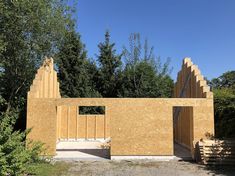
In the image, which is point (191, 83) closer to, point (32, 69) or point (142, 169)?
point (142, 169)

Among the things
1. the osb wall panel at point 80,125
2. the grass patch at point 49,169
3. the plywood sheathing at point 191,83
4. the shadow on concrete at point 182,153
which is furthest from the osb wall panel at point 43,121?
the osb wall panel at point 80,125

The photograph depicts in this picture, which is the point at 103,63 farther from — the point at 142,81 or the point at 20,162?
the point at 20,162

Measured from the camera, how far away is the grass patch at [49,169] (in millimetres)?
8411

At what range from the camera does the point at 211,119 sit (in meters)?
11.9

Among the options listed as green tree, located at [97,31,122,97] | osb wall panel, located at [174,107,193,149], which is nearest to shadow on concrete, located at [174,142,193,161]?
osb wall panel, located at [174,107,193,149]

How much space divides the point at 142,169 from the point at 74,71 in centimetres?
1425

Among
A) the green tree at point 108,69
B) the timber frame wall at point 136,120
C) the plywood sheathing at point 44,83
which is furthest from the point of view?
the green tree at point 108,69

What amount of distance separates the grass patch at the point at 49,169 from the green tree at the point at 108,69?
14.1 meters

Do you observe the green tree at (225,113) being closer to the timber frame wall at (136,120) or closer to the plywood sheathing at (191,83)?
the plywood sheathing at (191,83)

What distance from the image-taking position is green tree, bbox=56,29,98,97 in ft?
73.7

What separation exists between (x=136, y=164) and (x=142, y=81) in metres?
14.4

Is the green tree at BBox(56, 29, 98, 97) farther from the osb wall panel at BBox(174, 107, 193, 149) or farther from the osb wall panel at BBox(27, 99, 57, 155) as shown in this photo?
the osb wall panel at BBox(27, 99, 57, 155)

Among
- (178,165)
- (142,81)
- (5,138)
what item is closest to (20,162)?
(5,138)

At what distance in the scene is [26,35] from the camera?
46.2 feet
